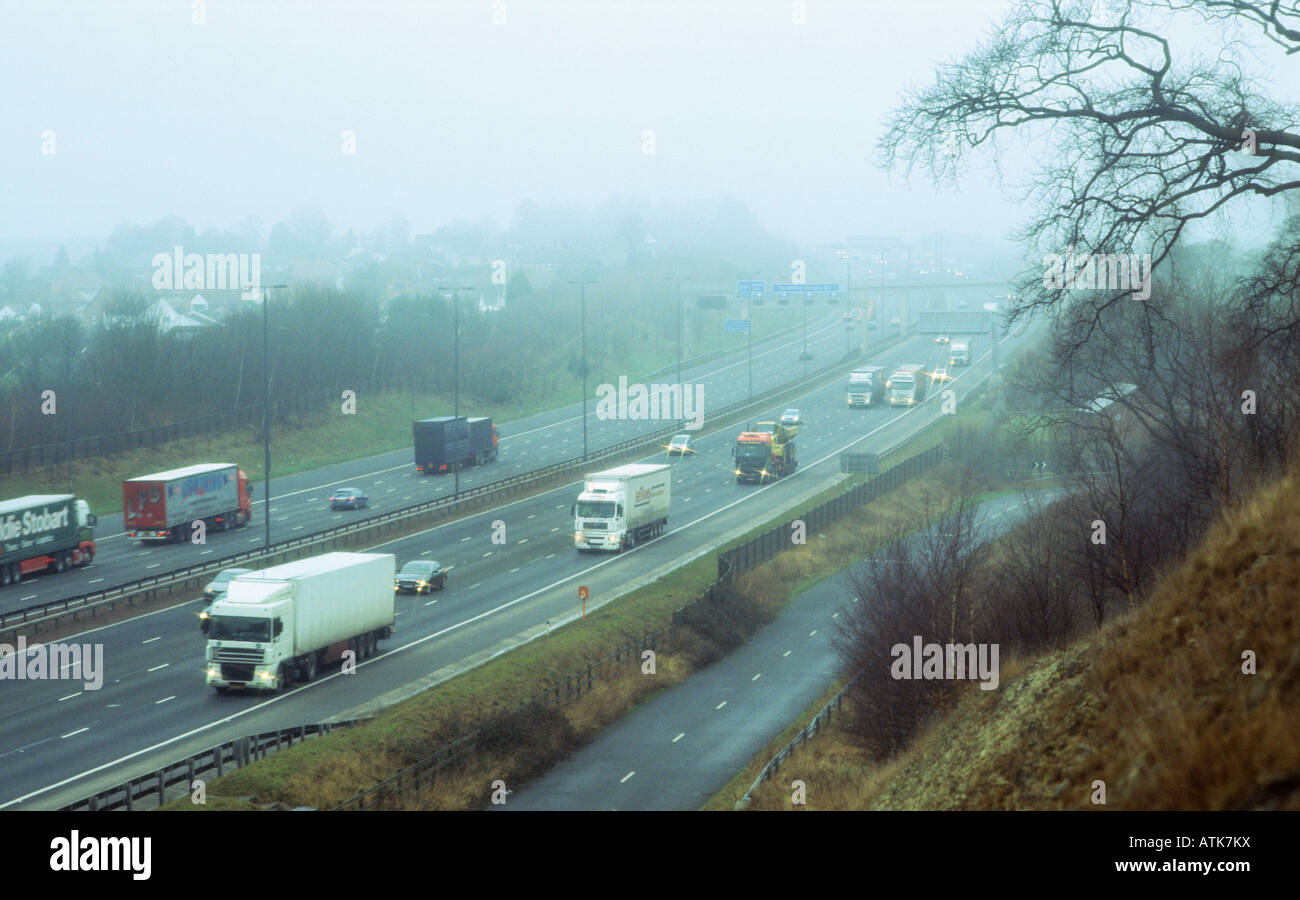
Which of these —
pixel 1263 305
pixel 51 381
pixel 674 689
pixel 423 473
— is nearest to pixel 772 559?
pixel 674 689

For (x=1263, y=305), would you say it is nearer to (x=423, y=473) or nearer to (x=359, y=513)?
(x=359, y=513)

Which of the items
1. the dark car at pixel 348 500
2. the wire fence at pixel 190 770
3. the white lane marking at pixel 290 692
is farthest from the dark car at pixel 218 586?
the dark car at pixel 348 500

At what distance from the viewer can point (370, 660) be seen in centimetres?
3153

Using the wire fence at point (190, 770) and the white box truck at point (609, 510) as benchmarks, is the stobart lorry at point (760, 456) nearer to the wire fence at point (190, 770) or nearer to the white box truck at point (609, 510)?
the white box truck at point (609, 510)

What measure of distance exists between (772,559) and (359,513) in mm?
19061

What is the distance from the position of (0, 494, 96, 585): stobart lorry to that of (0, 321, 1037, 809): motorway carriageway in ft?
25.1

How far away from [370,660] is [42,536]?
1667 centimetres

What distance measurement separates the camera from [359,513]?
174 feet

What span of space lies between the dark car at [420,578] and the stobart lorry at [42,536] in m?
12.2

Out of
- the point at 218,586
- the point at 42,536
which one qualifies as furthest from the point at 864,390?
the point at 218,586

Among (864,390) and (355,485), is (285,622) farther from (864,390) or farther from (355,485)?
(864,390)

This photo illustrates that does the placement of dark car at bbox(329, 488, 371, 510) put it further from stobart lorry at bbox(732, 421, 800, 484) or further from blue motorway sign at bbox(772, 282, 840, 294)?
blue motorway sign at bbox(772, 282, 840, 294)

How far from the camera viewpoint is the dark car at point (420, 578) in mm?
39719

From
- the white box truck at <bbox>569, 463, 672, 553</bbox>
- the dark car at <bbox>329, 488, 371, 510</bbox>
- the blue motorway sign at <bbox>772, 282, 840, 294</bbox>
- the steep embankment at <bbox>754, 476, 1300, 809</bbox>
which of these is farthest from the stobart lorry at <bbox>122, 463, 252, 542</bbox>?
the blue motorway sign at <bbox>772, 282, 840, 294</bbox>
